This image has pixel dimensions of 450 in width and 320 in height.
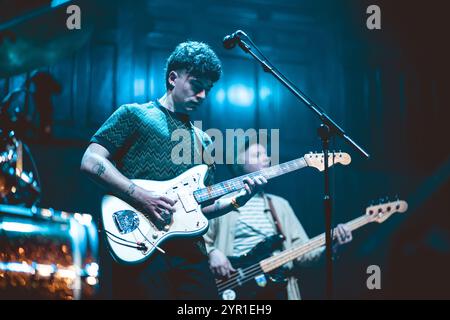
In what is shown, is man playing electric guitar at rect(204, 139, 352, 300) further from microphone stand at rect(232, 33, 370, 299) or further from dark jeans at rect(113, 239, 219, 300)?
microphone stand at rect(232, 33, 370, 299)

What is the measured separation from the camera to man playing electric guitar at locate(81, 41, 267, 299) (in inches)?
88.7

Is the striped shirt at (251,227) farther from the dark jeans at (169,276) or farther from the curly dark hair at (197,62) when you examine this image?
the curly dark hair at (197,62)

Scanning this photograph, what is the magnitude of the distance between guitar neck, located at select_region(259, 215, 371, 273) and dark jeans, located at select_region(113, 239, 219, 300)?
2.71 ft

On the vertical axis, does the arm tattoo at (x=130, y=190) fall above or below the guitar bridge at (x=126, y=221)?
above

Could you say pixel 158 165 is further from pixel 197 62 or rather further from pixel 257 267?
pixel 257 267

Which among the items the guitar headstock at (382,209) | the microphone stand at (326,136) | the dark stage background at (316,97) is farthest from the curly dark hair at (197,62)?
the guitar headstock at (382,209)

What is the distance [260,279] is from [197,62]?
1.36m

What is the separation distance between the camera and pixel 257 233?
3221 mm

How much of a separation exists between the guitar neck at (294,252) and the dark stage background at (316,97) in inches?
12.8

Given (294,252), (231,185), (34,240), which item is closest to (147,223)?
(231,185)

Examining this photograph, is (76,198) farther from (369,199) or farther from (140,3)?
(369,199)

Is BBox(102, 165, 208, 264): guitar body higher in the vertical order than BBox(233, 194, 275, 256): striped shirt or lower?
higher

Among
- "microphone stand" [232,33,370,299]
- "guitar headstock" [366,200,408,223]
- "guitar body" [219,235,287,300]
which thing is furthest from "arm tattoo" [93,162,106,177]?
"guitar headstock" [366,200,408,223]

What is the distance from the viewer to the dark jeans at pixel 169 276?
2.22 meters
